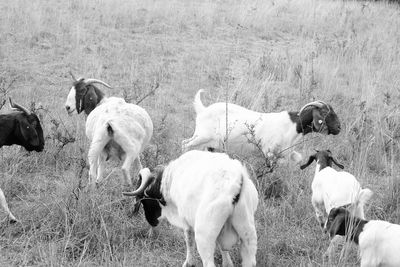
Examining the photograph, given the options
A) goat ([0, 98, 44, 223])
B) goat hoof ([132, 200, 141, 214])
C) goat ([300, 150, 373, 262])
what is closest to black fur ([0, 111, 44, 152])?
goat ([0, 98, 44, 223])

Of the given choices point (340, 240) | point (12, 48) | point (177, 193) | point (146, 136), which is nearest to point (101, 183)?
point (146, 136)

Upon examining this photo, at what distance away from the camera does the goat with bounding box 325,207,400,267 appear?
4.45 metres

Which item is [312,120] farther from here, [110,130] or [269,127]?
[110,130]

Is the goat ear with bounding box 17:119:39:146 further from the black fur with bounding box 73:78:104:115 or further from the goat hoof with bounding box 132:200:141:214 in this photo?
the goat hoof with bounding box 132:200:141:214

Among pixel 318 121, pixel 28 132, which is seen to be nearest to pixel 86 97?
pixel 28 132

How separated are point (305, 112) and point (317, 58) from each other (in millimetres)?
4559

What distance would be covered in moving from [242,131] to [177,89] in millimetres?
3390

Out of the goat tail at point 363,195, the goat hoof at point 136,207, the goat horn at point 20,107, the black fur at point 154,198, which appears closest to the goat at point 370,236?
the goat tail at point 363,195

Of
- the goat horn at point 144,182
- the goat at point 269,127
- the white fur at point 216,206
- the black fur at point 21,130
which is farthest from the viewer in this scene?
the goat at point 269,127

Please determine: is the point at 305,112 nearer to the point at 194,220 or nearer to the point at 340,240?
the point at 340,240

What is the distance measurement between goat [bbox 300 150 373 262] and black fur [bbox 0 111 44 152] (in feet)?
9.09

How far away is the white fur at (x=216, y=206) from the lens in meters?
4.16

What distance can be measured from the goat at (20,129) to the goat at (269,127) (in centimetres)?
197

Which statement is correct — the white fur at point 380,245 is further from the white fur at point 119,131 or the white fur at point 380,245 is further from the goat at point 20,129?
the goat at point 20,129
